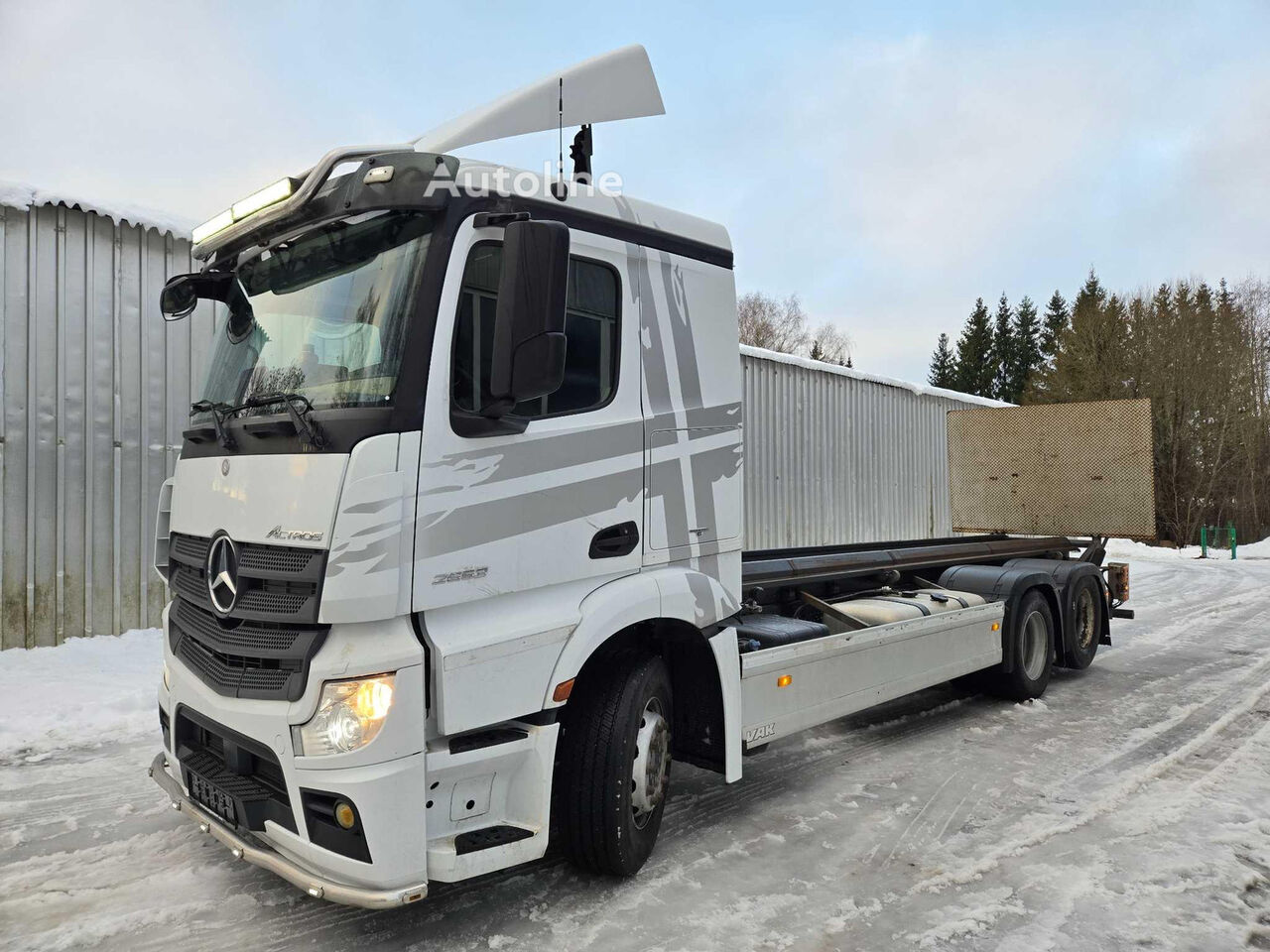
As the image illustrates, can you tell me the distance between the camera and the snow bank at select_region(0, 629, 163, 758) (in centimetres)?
562

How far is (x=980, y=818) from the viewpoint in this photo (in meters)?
4.34

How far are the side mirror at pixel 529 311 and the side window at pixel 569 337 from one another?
0.54 ft

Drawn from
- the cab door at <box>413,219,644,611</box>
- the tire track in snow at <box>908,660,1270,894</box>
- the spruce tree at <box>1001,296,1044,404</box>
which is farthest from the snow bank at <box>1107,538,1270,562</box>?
the spruce tree at <box>1001,296,1044,404</box>

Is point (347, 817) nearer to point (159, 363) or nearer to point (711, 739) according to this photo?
point (711, 739)

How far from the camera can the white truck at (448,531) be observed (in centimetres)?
271

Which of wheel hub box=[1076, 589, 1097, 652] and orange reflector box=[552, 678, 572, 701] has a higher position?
orange reflector box=[552, 678, 572, 701]

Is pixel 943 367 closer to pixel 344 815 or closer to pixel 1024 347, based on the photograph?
pixel 1024 347

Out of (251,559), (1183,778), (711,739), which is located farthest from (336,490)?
(1183,778)

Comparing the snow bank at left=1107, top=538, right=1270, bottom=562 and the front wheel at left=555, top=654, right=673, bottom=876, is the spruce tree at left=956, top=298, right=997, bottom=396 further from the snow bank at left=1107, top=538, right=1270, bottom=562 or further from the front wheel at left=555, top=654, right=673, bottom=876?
the front wheel at left=555, top=654, right=673, bottom=876

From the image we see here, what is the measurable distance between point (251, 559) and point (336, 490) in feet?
1.72

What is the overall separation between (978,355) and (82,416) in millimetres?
55094

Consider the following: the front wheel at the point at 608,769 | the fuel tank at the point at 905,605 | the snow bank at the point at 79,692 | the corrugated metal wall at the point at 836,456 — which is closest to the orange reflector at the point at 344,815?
the front wheel at the point at 608,769

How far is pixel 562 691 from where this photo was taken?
3.15 metres

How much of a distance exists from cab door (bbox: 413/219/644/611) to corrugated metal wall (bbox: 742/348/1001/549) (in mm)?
8204
